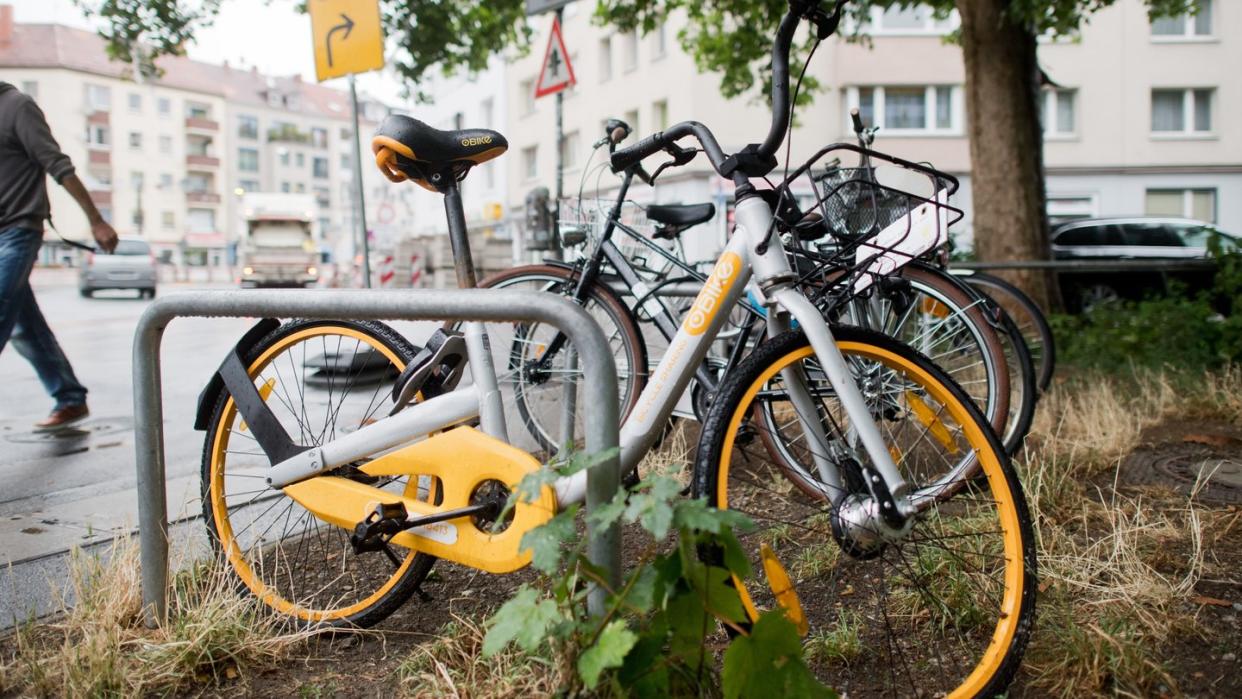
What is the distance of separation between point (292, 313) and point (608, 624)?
41.8 inches

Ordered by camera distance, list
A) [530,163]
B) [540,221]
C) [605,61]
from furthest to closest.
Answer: [530,163]
[605,61]
[540,221]

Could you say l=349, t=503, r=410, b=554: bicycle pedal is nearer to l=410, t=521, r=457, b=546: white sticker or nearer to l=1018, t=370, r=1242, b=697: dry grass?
l=410, t=521, r=457, b=546: white sticker

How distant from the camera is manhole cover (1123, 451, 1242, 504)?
346 cm

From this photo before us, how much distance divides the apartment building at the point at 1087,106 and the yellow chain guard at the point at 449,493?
2766 cm

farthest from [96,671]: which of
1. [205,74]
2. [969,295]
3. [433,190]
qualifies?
[205,74]

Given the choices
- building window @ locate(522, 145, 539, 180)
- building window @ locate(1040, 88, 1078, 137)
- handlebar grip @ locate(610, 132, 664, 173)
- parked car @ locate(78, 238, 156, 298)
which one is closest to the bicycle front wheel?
handlebar grip @ locate(610, 132, 664, 173)

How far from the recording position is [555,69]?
342 inches

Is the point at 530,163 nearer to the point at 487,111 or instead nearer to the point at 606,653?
the point at 487,111

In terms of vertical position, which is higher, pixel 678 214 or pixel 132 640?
→ pixel 678 214

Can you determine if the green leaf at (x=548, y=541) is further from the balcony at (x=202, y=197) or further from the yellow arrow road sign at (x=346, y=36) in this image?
the balcony at (x=202, y=197)

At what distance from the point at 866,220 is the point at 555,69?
587 cm

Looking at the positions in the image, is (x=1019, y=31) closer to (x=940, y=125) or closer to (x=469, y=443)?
(x=469, y=443)

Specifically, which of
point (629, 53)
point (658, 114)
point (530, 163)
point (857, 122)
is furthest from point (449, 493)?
point (530, 163)

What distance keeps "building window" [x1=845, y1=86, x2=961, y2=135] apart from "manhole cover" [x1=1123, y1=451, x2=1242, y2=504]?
92.2 feet
